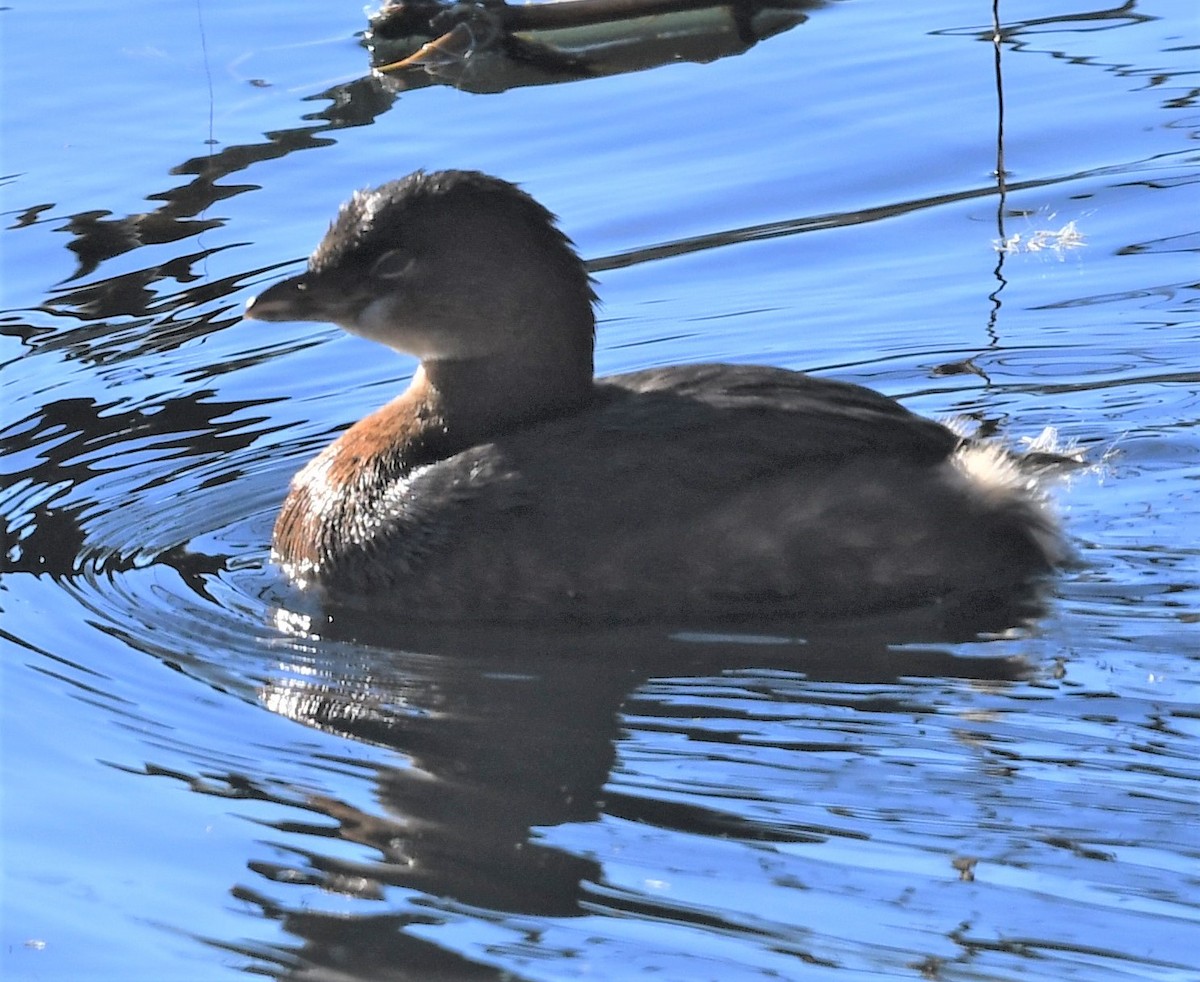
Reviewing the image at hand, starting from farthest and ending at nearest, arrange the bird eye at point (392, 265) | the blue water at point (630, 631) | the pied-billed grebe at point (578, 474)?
the bird eye at point (392, 265) → the pied-billed grebe at point (578, 474) → the blue water at point (630, 631)

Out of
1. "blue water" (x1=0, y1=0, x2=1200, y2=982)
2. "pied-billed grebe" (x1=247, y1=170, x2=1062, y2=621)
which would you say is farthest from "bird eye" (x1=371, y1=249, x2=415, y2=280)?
"blue water" (x1=0, y1=0, x2=1200, y2=982)

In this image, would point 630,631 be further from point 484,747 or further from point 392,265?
point 392,265

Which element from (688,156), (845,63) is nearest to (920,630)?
(688,156)

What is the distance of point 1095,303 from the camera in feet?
25.6

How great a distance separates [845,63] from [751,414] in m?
4.55

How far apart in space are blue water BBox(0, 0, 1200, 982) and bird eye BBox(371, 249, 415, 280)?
954 mm

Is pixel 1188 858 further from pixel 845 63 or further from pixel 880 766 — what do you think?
pixel 845 63

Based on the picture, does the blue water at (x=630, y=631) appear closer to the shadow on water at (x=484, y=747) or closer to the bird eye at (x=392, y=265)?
the shadow on water at (x=484, y=747)

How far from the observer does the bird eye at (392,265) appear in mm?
6367

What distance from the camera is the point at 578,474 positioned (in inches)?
232

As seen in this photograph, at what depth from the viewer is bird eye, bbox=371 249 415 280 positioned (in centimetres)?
637

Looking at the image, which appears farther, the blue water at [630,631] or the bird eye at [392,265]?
the bird eye at [392,265]

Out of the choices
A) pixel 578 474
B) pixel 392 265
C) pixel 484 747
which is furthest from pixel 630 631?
pixel 392 265

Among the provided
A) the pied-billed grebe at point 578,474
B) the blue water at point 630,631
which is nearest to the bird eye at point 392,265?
the pied-billed grebe at point 578,474
